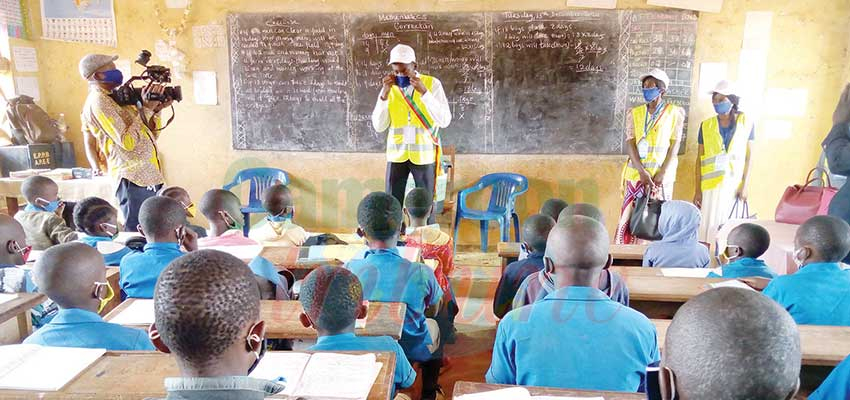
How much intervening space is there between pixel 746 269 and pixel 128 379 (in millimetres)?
2335

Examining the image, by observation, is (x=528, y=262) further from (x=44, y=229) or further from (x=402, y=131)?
(x=44, y=229)

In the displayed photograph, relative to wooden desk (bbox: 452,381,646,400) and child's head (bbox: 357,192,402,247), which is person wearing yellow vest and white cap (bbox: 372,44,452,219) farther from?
wooden desk (bbox: 452,381,646,400)

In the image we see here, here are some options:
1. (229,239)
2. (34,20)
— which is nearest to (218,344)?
(229,239)

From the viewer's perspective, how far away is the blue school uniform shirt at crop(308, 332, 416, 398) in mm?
1607

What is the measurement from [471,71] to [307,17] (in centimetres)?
156

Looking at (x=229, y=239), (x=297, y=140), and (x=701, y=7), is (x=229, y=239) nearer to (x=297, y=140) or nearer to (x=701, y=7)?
(x=297, y=140)

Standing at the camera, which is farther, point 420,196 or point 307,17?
point 307,17

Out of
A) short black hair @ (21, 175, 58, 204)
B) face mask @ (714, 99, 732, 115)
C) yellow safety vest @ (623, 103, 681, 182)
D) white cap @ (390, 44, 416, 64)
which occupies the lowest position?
short black hair @ (21, 175, 58, 204)

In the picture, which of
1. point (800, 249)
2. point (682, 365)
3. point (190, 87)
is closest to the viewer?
point (682, 365)

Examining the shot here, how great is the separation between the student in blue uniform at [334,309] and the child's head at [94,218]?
161 cm

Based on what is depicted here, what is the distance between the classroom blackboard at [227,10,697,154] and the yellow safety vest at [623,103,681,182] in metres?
0.61

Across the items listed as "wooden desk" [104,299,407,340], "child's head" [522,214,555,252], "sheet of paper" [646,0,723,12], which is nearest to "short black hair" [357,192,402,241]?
"wooden desk" [104,299,407,340]

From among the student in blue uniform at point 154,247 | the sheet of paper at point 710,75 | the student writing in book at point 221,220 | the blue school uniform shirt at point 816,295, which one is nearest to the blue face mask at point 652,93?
the sheet of paper at point 710,75

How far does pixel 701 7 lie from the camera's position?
468 cm
